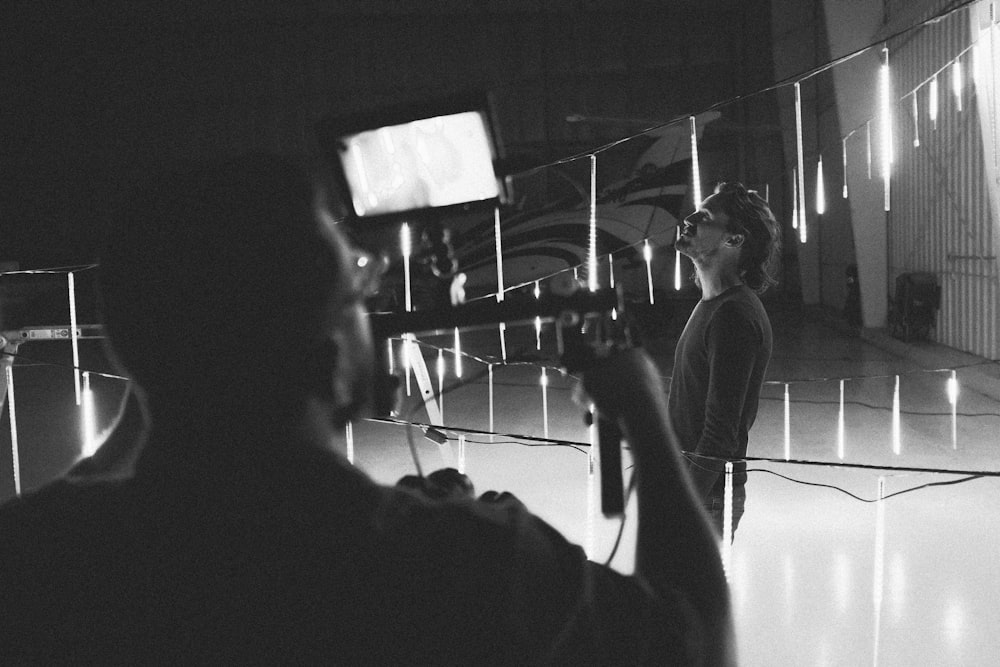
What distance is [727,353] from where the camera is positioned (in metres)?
2.00

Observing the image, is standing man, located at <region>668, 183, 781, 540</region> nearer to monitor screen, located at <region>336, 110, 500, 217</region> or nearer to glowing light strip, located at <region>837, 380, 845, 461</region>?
monitor screen, located at <region>336, 110, 500, 217</region>

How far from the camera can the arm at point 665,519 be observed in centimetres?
69

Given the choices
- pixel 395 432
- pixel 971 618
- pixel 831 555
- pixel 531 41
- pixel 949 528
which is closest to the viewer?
pixel 971 618

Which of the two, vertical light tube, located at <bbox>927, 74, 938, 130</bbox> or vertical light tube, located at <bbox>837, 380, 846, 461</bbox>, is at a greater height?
vertical light tube, located at <bbox>927, 74, 938, 130</bbox>

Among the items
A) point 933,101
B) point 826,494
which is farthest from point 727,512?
point 933,101

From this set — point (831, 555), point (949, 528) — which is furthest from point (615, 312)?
point (949, 528)

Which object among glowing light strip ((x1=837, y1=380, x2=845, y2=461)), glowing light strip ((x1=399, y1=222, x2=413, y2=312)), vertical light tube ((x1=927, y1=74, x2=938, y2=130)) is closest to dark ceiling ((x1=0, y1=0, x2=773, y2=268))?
vertical light tube ((x1=927, y1=74, x2=938, y2=130))

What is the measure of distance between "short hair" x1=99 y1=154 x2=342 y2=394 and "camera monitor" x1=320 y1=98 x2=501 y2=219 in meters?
0.35

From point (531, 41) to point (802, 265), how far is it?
248 inches

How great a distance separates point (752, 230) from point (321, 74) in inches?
512

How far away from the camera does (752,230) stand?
222cm

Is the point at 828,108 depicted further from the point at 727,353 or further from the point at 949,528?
the point at 727,353

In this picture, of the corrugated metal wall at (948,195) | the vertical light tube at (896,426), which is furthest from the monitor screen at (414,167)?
the corrugated metal wall at (948,195)

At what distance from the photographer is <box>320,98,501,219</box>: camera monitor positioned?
99cm
